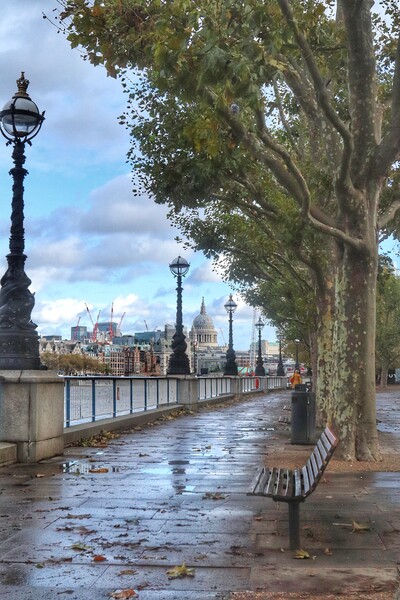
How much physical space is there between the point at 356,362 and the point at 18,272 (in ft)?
17.5

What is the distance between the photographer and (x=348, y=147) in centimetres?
1078

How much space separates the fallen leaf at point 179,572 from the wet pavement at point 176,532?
29 mm

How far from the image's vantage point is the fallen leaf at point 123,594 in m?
4.68

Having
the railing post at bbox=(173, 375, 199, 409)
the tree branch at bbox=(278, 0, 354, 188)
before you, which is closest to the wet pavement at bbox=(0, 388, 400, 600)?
the tree branch at bbox=(278, 0, 354, 188)

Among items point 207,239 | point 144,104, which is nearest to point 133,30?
point 144,104

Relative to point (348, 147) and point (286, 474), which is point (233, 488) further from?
point (348, 147)

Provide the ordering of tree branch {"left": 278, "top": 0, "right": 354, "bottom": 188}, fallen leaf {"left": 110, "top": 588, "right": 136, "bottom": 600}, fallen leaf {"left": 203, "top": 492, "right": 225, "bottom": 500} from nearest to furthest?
fallen leaf {"left": 110, "top": 588, "right": 136, "bottom": 600} → fallen leaf {"left": 203, "top": 492, "right": 225, "bottom": 500} → tree branch {"left": 278, "top": 0, "right": 354, "bottom": 188}

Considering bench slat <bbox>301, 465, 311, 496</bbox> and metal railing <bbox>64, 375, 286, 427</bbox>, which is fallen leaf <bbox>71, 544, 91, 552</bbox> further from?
metal railing <bbox>64, 375, 286, 427</bbox>

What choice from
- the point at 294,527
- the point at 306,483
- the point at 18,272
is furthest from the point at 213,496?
the point at 18,272

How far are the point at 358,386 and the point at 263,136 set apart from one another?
407cm

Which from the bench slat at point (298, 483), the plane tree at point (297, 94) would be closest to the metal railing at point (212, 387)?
the plane tree at point (297, 94)

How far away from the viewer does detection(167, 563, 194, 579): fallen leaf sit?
5145mm

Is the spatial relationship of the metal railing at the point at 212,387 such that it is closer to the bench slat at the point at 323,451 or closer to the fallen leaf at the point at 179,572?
the bench slat at the point at 323,451

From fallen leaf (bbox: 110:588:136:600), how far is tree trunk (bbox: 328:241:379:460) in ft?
23.1
